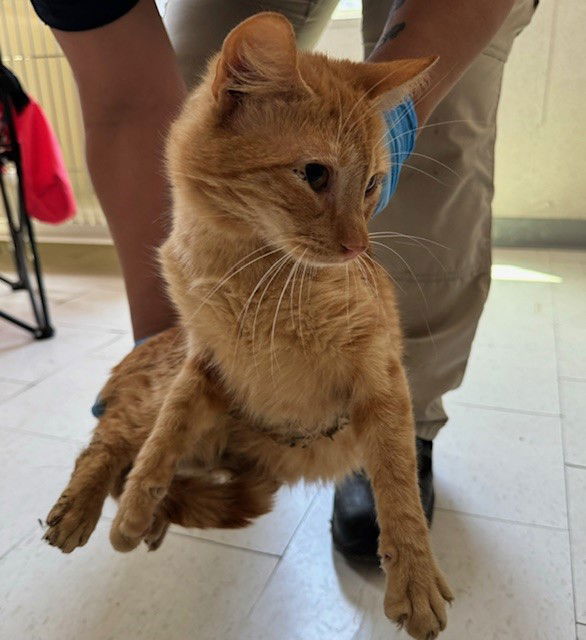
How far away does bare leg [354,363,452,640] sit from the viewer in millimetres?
681

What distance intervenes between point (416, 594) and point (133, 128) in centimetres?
84

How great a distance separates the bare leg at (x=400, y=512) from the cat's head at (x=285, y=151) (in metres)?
0.21

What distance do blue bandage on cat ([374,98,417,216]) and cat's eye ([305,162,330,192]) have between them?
16 cm

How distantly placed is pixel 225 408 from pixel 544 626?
0.62m

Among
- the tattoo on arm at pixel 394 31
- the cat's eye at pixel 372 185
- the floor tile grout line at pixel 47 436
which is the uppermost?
the tattoo on arm at pixel 394 31

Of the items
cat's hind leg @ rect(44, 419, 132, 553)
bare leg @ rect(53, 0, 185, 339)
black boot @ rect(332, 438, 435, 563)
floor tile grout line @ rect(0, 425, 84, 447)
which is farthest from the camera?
floor tile grout line @ rect(0, 425, 84, 447)

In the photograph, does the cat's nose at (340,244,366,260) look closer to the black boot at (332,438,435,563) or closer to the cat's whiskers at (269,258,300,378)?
the cat's whiskers at (269,258,300,378)

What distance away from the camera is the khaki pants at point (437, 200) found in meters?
1.13

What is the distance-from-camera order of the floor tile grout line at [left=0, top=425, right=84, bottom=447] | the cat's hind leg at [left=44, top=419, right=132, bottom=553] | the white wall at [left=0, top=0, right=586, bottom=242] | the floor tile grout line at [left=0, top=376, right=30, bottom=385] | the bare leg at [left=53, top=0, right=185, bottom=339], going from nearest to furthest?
the cat's hind leg at [left=44, top=419, right=132, bottom=553] < the bare leg at [left=53, top=0, right=185, bottom=339] < the floor tile grout line at [left=0, top=425, right=84, bottom=447] < the floor tile grout line at [left=0, top=376, right=30, bottom=385] < the white wall at [left=0, top=0, right=586, bottom=242]

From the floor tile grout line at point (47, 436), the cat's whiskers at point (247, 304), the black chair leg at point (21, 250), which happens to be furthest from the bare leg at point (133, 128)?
the black chair leg at point (21, 250)

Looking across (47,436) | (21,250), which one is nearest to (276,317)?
(47,436)

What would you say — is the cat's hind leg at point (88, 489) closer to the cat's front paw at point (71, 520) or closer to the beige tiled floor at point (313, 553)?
the cat's front paw at point (71, 520)

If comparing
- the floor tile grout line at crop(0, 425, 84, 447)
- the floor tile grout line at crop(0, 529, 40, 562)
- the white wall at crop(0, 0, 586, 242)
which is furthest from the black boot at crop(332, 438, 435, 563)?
the white wall at crop(0, 0, 586, 242)

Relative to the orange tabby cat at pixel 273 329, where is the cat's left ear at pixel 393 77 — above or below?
above
